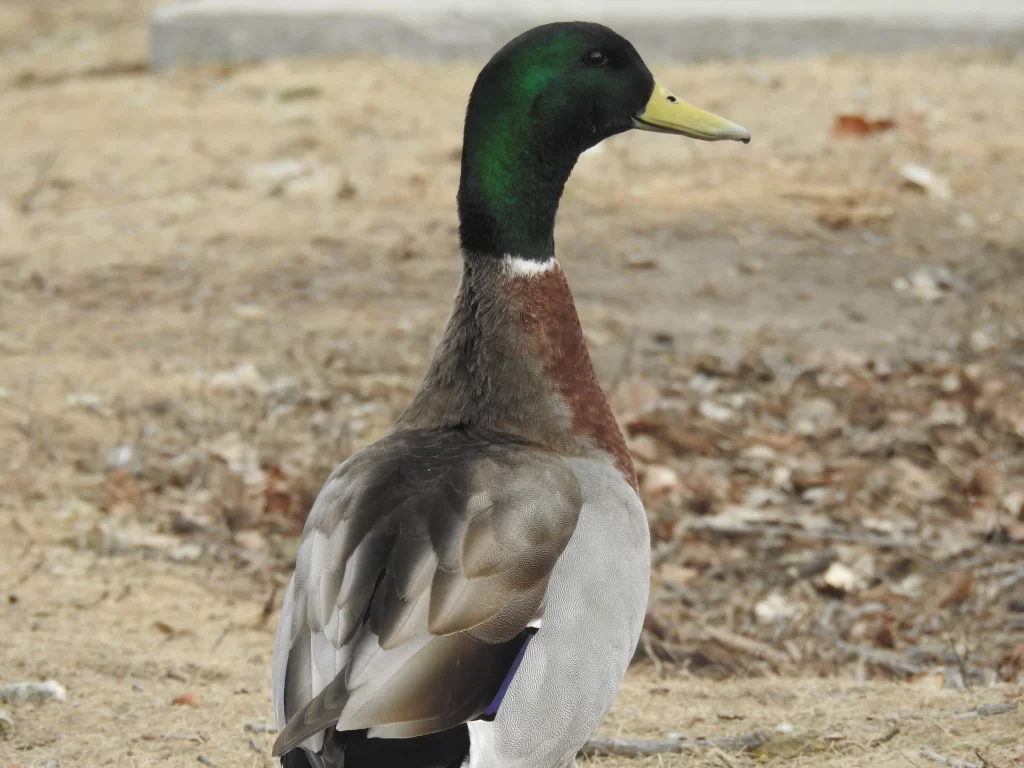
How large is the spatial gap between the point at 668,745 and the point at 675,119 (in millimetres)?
1262

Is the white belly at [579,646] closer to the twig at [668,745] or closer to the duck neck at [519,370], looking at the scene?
the duck neck at [519,370]

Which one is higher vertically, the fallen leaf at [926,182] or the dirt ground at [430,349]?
the fallen leaf at [926,182]

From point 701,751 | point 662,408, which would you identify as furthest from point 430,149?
point 701,751

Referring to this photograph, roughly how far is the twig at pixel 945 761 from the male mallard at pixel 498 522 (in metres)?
0.65

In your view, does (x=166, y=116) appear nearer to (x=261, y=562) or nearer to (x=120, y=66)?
(x=120, y=66)

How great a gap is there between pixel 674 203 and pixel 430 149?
1.34 m

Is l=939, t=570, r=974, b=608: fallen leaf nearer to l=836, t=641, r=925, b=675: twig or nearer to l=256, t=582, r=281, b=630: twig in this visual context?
l=836, t=641, r=925, b=675: twig

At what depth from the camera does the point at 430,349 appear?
5.80m

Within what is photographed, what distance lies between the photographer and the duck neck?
3049 millimetres

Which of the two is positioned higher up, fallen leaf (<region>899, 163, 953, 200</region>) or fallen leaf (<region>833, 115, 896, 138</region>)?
fallen leaf (<region>833, 115, 896, 138</region>)

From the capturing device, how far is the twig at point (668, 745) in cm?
311

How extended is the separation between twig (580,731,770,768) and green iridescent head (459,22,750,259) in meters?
0.97

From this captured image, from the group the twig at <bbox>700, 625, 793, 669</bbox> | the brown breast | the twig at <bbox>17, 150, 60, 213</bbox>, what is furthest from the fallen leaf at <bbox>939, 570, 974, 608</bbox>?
the twig at <bbox>17, 150, 60, 213</bbox>

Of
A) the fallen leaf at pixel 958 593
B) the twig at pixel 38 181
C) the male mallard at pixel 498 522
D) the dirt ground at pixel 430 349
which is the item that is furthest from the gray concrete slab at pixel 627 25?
the male mallard at pixel 498 522
